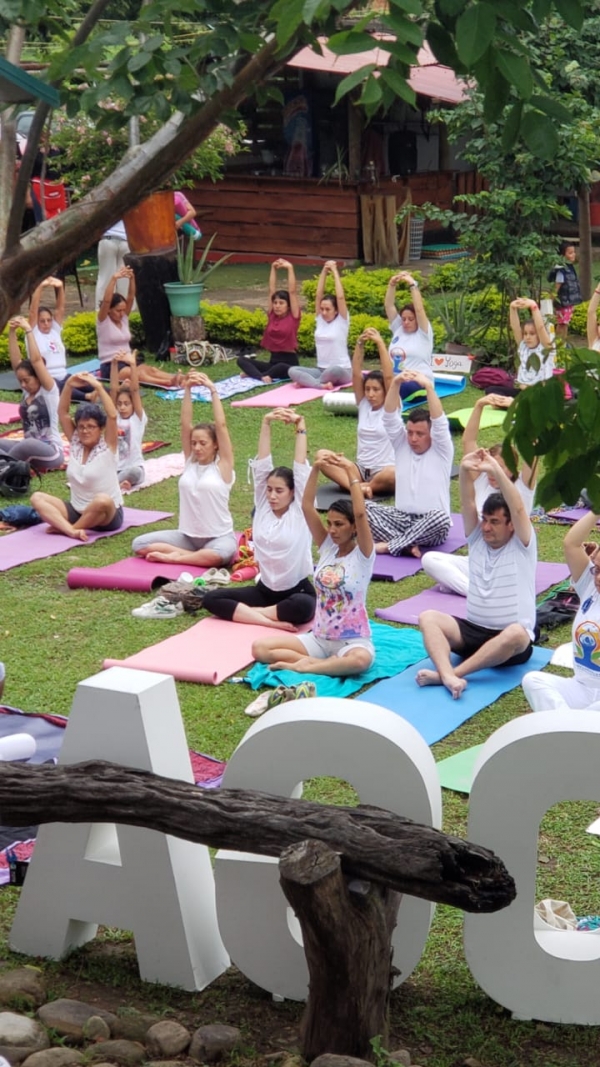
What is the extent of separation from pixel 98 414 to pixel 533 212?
22.7ft

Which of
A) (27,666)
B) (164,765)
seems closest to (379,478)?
(27,666)

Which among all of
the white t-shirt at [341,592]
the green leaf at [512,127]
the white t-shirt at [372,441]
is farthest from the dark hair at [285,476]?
the green leaf at [512,127]

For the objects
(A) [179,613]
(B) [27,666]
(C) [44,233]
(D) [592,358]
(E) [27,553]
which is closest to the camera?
(C) [44,233]

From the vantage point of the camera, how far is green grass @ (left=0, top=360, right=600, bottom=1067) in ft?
15.2

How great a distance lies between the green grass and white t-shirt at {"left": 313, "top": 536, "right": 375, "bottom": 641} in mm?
638

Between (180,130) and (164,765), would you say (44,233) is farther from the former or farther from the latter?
(164,765)

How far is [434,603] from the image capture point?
918 centimetres

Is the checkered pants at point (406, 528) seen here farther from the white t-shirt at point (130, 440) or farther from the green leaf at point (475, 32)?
the green leaf at point (475, 32)

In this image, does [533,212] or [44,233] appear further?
[533,212]

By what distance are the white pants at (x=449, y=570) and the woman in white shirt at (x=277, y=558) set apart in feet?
2.91

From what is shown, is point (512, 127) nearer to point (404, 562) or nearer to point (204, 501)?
point (204, 501)

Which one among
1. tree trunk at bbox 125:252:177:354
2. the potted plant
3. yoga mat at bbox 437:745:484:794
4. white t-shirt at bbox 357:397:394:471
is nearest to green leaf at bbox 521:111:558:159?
yoga mat at bbox 437:745:484:794

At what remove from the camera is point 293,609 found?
28.8 feet

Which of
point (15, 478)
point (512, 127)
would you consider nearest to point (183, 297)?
point (15, 478)
